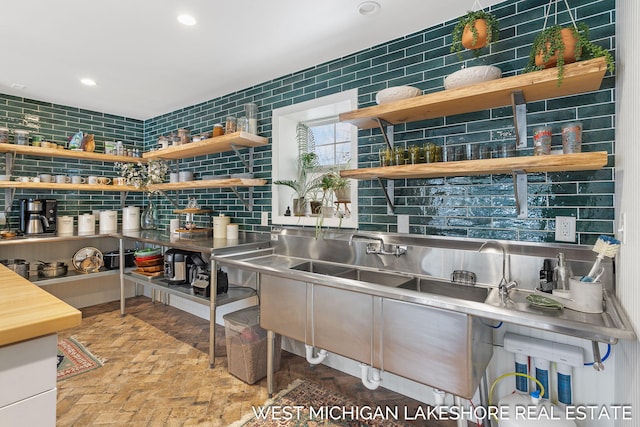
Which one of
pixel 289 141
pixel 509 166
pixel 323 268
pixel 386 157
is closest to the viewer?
pixel 509 166

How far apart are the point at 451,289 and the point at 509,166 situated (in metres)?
0.77

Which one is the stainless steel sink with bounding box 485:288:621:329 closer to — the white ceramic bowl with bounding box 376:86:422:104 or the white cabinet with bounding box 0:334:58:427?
the white ceramic bowl with bounding box 376:86:422:104

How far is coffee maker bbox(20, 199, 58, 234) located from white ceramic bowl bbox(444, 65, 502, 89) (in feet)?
13.7

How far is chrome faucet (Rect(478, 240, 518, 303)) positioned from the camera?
1499mm

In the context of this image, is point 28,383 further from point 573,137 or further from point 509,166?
point 573,137

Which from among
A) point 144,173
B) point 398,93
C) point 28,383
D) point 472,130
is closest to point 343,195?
point 398,93

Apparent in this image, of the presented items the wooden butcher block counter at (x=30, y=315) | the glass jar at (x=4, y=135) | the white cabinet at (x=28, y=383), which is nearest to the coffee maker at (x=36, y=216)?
the glass jar at (x=4, y=135)

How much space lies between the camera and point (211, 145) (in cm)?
310

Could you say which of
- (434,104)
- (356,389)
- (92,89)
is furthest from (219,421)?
(92,89)

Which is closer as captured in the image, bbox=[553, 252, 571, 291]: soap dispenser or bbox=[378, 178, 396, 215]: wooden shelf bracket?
bbox=[553, 252, 571, 291]: soap dispenser

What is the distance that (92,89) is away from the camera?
3338mm

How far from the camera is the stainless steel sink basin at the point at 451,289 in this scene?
1.78 meters

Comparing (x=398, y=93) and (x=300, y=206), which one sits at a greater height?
(x=398, y=93)

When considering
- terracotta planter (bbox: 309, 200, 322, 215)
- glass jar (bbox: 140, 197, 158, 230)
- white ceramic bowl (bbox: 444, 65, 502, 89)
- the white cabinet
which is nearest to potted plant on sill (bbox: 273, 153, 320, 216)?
terracotta planter (bbox: 309, 200, 322, 215)
